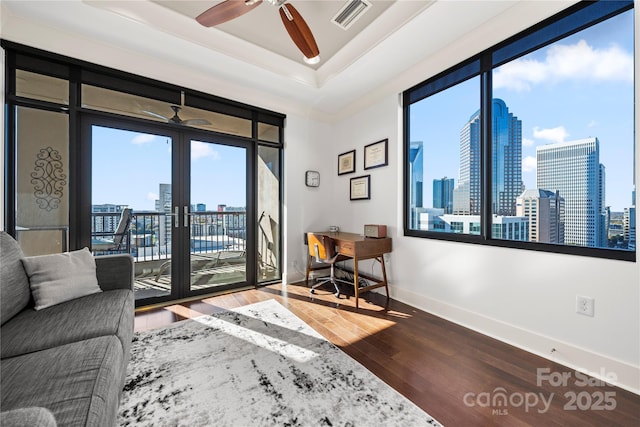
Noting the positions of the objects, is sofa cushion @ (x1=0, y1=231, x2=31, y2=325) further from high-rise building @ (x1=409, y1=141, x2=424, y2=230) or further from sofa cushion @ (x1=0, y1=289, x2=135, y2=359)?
high-rise building @ (x1=409, y1=141, x2=424, y2=230)

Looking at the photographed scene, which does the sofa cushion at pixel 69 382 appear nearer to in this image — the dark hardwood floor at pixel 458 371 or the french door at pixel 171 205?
the dark hardwood floor at pixel 458 371

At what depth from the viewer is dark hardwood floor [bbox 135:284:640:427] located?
4.52 ft

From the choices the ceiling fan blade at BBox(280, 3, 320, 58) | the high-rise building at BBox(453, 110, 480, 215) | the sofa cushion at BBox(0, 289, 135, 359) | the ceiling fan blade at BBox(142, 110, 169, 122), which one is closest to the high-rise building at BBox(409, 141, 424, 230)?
the high-rise building at BBox(453, 110, 480, 215)

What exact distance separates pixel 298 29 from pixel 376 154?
1848mm

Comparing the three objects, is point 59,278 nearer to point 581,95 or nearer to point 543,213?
point 543,213

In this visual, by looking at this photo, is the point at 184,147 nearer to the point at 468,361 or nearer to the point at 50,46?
the point at 50,46

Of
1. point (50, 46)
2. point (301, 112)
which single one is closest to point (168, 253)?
point (50, 46)

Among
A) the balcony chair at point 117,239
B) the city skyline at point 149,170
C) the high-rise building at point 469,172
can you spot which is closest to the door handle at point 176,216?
the city skyline at point 149,170

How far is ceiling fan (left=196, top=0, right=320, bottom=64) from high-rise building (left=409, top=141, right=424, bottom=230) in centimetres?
165

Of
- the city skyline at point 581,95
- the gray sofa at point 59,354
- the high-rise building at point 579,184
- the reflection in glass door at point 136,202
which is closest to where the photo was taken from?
the gray sofa at point 59,354

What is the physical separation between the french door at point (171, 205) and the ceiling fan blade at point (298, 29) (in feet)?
5.68

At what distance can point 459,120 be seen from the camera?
2.64 m

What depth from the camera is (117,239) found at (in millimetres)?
2773

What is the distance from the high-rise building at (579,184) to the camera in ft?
5.79
